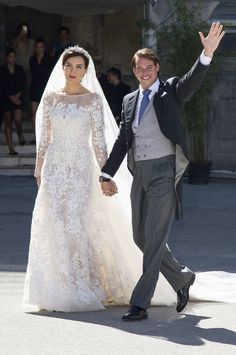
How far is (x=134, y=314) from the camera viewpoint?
27.4 feet

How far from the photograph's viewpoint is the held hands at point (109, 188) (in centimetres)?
861

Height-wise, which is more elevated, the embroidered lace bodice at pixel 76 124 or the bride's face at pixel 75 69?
the bride's face at pixel 75 69

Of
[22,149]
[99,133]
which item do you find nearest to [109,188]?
[99,133]

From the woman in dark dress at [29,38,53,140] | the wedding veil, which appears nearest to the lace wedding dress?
the wedding veil

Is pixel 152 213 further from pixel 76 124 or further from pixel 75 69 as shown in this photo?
pixel 75 69

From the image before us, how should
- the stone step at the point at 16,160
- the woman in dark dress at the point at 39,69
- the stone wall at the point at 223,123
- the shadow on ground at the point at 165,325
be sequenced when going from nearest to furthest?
the shadow on ground at the point at 165,325, the stone step at the point at 16,160, the stone wall at the point at 223,123, the woman in dark dress at the point at 39,69

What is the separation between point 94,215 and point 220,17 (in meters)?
11.2

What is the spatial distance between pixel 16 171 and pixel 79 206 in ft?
33.0

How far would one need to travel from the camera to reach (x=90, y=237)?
903 cm

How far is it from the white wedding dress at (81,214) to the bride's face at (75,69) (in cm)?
15

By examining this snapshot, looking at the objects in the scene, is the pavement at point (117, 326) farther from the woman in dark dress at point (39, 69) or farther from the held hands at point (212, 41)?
the woman in dark dress at point (39, 69)

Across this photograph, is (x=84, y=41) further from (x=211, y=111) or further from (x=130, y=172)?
(x=130, y=172)

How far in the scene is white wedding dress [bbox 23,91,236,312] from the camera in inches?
351

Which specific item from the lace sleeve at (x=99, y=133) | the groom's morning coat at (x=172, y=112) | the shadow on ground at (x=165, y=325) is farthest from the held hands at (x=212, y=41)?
the shadow on ground at (x=165, y=325)
